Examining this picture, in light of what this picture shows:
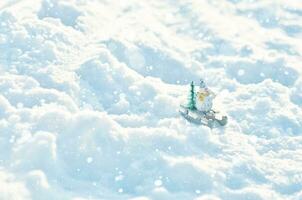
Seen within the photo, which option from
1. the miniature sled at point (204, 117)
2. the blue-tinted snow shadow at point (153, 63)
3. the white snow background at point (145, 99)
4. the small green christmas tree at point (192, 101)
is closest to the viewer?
the white snow background at point (145, 99)

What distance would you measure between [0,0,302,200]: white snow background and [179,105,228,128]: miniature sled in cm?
13

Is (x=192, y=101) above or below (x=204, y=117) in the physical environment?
above

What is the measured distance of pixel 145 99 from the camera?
986cm

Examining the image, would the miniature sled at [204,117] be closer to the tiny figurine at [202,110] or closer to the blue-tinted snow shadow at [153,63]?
the tiny figurine at [202,110]

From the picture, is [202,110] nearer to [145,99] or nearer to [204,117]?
[204,117]

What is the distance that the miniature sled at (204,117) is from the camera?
9.23 meters

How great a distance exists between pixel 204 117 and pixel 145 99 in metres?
1.16

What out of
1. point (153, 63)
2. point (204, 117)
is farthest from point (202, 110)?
point (153, 63)

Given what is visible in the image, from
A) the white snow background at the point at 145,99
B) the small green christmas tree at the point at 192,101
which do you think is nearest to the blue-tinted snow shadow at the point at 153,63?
the white snow background at the point at 145,99

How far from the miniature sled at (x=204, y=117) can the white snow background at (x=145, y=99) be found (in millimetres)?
128

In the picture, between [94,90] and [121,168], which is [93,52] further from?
[121,168]

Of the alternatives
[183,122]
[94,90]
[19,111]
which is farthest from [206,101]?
[19,111]

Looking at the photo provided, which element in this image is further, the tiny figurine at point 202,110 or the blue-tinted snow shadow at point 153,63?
the blue-tinted snow shadow at point 153,63

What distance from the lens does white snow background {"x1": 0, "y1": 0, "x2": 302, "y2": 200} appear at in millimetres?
7969
